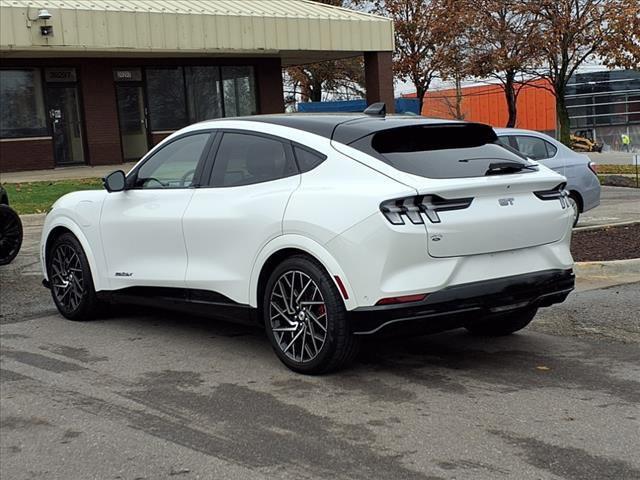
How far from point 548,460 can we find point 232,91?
24.4m

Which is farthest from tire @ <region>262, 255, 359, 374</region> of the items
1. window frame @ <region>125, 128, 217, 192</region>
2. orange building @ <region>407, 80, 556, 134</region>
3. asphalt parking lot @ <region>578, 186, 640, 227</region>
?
orange building @ <region>407, 80, 556, 134</region>

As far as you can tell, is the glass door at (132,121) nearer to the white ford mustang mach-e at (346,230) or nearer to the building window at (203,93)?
the building window at (203,93)

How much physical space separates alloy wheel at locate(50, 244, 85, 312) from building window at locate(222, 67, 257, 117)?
19.9 meters

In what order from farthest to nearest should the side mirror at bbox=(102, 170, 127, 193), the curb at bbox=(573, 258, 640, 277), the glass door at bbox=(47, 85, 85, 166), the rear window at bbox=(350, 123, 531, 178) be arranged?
the glass door at bbox=(47, 85, 85, 166) < the curb at bbox=(573, 258, 640, 277) < the side mirror at bbox=(102, 170, 127, 193) < the rear window at bbox=(350, 123, 531, 178)

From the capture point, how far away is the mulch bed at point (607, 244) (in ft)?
30.1

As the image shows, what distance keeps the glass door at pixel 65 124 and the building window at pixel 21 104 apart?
33 cm

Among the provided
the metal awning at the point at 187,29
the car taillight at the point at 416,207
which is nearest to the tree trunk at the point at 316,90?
the metal awning at the point at 187,29

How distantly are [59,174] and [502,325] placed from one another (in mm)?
18051

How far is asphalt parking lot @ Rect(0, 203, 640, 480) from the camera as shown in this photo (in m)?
3.92

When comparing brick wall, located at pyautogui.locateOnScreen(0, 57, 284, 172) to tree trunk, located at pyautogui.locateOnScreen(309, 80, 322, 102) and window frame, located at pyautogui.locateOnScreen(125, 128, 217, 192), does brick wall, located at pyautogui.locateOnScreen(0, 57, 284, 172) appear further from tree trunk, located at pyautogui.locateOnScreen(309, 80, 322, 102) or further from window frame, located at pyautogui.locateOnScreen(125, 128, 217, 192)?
window frame, located at pyautogui.locateOnScreen(125, 128, 217, 192)

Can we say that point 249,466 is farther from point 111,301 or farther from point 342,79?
point 342,79

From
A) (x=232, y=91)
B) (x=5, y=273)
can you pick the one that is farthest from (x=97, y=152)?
(x=5, y=273)

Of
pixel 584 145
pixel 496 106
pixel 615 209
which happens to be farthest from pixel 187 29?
pixel 496 106

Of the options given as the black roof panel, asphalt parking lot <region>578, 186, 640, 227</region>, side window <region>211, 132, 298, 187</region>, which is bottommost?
asphalt parking lot <region>578, 186, 640, 227</region>
